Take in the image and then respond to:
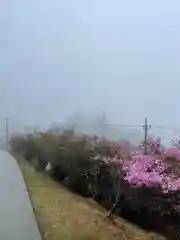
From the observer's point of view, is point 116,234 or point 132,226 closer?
point 116,234

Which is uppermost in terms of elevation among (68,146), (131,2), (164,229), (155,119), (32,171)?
(131,2)

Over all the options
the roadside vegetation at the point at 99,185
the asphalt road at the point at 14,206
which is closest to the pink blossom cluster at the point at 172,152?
the roadside vegetation at the point at 99,185

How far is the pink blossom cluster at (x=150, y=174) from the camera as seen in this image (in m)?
2.64

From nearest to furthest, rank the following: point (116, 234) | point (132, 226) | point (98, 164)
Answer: point (116, 234) < point (132, 226) < point (98, 164)

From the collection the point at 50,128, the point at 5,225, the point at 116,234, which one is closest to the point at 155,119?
the point at 50,128

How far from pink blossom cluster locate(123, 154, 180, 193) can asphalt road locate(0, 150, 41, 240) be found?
0.69 meters

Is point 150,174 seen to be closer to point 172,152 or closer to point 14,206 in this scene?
point 172,152

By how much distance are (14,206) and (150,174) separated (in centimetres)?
94

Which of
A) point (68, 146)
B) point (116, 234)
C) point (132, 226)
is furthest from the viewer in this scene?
point (68, 146)

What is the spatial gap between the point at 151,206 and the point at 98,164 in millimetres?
508

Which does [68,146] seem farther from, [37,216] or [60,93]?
[37,216]

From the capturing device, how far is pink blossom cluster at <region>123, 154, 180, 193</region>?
264cm

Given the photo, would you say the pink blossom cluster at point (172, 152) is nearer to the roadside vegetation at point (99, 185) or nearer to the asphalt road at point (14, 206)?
the roadside vegetation at point (99, 185)

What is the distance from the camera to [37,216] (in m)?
2.70
